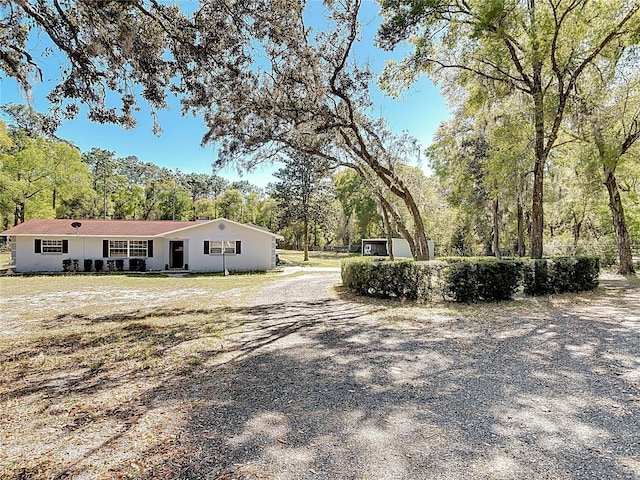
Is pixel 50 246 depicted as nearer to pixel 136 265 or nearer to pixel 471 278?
pixel 136 265

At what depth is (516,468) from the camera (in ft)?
7.78

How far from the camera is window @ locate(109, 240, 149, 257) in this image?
18625 mm

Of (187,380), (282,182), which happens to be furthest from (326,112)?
(282,182)

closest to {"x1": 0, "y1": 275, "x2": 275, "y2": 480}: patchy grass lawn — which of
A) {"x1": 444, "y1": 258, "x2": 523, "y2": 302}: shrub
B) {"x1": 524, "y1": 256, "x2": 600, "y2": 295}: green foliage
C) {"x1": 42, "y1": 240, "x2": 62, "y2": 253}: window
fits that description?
{"x1": 444, "y1": 258, "x2": 523, "y2": 302}: shrub

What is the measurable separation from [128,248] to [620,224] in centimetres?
2284

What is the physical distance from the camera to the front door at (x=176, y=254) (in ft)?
65.4

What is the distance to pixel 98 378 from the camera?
4250 mm

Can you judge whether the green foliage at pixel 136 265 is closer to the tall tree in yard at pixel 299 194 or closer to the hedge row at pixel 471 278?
the tall tree in yard at pixel 299 194

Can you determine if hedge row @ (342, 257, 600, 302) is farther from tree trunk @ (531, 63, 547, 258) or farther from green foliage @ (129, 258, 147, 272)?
green foliage @ (129, 258, 147, 272)

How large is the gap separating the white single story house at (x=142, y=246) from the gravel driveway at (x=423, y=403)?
1299cm

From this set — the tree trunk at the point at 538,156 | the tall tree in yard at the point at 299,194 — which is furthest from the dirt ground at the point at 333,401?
the tall tree in yard at the point at 299,194

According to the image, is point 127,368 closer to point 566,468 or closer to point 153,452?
point 153,452

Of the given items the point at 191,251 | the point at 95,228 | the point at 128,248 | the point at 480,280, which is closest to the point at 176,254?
the point at 191,251

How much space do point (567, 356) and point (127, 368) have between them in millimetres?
5851
